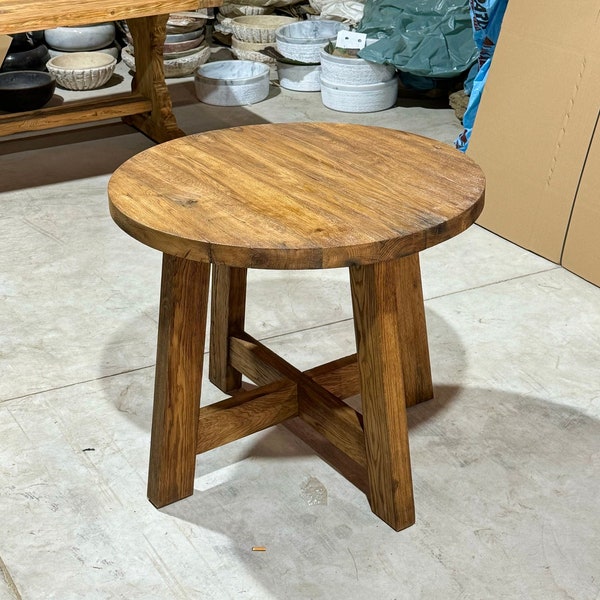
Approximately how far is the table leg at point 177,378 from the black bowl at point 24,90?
283cm

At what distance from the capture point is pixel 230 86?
483 cm

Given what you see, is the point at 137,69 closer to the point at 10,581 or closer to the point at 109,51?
the point at 109,51

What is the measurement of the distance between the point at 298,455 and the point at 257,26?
3659 mm

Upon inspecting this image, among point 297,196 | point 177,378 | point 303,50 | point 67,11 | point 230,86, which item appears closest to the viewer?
point 297,196

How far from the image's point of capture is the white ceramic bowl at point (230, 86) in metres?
4.83

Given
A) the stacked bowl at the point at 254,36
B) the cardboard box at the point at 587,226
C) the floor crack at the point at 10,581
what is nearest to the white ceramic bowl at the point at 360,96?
the stacked bowl at the point at 254,36

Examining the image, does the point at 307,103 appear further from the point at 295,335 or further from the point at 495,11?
the point at 295,335

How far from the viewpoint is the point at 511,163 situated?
3410mm

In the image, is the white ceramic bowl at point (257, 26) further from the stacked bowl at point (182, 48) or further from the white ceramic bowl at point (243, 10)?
the stacked bowl at point (182, 48)

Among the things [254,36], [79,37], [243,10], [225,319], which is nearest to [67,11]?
[225,319]

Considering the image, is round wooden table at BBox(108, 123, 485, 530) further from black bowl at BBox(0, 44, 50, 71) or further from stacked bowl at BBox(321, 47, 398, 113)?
black bowl at BBox(0, 44, 50, 71)

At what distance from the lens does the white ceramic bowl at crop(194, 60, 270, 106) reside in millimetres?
4832

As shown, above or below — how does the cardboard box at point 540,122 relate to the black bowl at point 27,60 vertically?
above

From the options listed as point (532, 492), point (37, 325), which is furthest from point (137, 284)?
point (532, 492)
